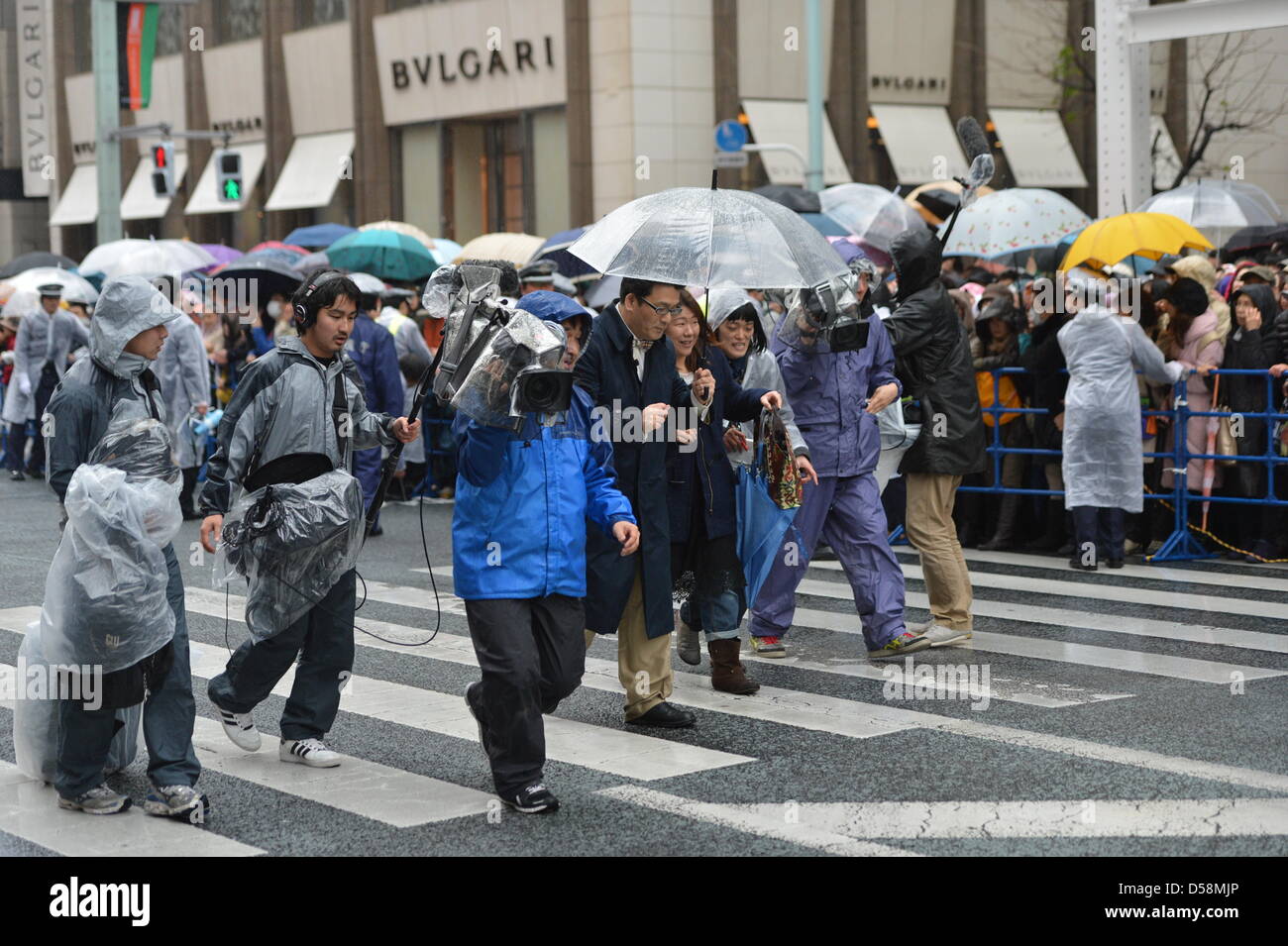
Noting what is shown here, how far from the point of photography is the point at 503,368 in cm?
580

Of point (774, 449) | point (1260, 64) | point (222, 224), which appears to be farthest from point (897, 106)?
point (774, 449)

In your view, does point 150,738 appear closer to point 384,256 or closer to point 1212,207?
point 1212,207

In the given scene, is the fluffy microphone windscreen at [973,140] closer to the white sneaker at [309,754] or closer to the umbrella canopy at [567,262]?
the umbrella canopy at [567,262]

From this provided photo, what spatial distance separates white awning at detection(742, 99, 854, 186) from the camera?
102ft

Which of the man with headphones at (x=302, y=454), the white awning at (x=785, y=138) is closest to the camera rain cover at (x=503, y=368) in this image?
the man with headphones at (x=302, y=454)

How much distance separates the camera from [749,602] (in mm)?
8023

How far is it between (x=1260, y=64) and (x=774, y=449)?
107 feet

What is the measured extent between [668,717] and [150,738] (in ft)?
6.99

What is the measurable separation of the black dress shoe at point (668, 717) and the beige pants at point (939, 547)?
228cm

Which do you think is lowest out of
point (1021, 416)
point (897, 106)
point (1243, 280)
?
point (1021, 416)

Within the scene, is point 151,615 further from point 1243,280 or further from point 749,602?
point 1243,280

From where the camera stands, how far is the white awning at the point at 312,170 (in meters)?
35.8

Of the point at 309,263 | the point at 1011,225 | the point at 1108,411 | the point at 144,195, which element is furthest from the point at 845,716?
the point at 144,195
